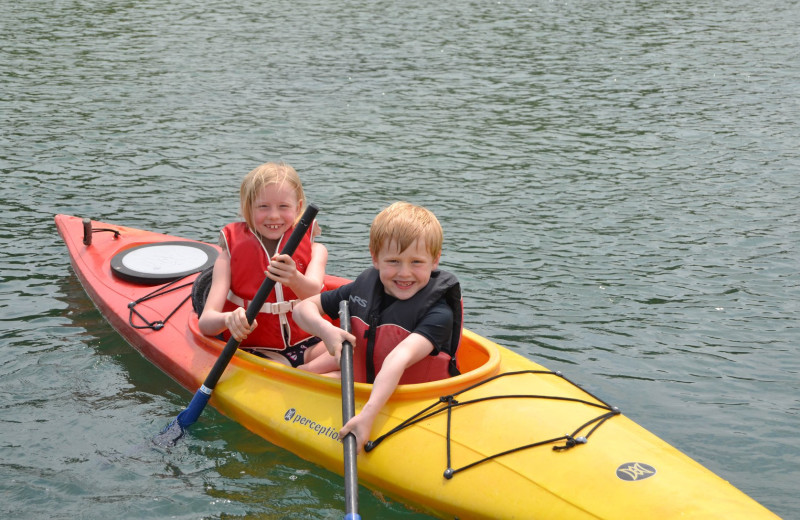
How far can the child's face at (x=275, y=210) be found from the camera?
15.0ft

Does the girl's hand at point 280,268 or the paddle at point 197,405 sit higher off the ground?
the girl's hand at point 280,268

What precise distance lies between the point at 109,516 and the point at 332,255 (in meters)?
3.58

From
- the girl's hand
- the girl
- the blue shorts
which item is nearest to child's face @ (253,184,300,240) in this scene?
the girl

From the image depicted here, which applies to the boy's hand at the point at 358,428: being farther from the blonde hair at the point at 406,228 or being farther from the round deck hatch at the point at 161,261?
the round deck hatch at the point at 161,261

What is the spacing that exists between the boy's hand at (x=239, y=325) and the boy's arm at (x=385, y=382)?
75 cm

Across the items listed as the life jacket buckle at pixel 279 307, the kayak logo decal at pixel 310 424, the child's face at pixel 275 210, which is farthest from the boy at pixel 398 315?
the child's face at pixel 275 210

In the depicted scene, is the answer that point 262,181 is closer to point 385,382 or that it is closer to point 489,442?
point 385,382

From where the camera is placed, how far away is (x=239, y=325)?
4348mm

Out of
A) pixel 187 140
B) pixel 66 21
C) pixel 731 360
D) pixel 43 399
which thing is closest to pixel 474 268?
pixel 731 360

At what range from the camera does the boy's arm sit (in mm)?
3904

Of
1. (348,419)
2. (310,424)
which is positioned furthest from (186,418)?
(348,419)

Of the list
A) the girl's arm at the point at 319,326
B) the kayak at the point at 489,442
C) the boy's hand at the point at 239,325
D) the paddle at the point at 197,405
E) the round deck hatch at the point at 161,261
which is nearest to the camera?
the kayak at the point at 489,442

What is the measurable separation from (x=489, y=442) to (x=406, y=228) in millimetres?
990

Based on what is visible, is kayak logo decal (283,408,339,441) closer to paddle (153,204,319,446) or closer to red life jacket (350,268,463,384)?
red life jacket (350,268,463,384)
